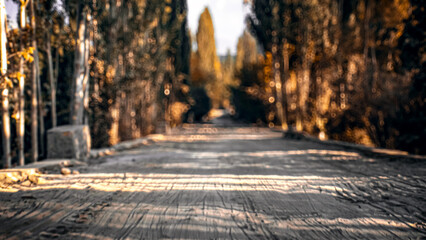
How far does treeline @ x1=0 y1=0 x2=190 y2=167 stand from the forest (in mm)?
29

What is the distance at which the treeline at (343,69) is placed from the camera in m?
6.98

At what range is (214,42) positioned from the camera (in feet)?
193

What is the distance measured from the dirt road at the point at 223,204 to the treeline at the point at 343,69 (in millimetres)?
2539

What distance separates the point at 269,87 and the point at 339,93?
7466mm

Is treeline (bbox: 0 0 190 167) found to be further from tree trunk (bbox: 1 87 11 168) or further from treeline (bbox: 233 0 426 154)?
treeline (bbox: 233 0 426 154)

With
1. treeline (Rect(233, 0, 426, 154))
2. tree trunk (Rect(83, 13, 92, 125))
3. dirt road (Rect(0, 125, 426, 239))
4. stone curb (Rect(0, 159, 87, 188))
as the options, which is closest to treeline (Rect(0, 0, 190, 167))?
tree trunk (Rect(83, 13, 92, 125))

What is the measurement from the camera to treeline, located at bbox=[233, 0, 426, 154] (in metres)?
6.98

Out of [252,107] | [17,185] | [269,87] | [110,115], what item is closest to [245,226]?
[17,185]

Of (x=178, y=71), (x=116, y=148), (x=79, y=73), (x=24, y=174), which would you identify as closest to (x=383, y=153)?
(x=24, y=174)

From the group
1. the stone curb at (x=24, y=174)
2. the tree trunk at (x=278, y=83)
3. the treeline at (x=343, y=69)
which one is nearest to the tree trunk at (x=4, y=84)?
the stone curb at (x=24, y=174)

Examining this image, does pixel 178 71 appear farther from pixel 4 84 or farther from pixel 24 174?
pixel 24 174

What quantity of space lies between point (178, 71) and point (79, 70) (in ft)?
44.2

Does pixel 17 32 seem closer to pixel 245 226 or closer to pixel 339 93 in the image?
pixel 245 226

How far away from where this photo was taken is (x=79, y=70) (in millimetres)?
7648
